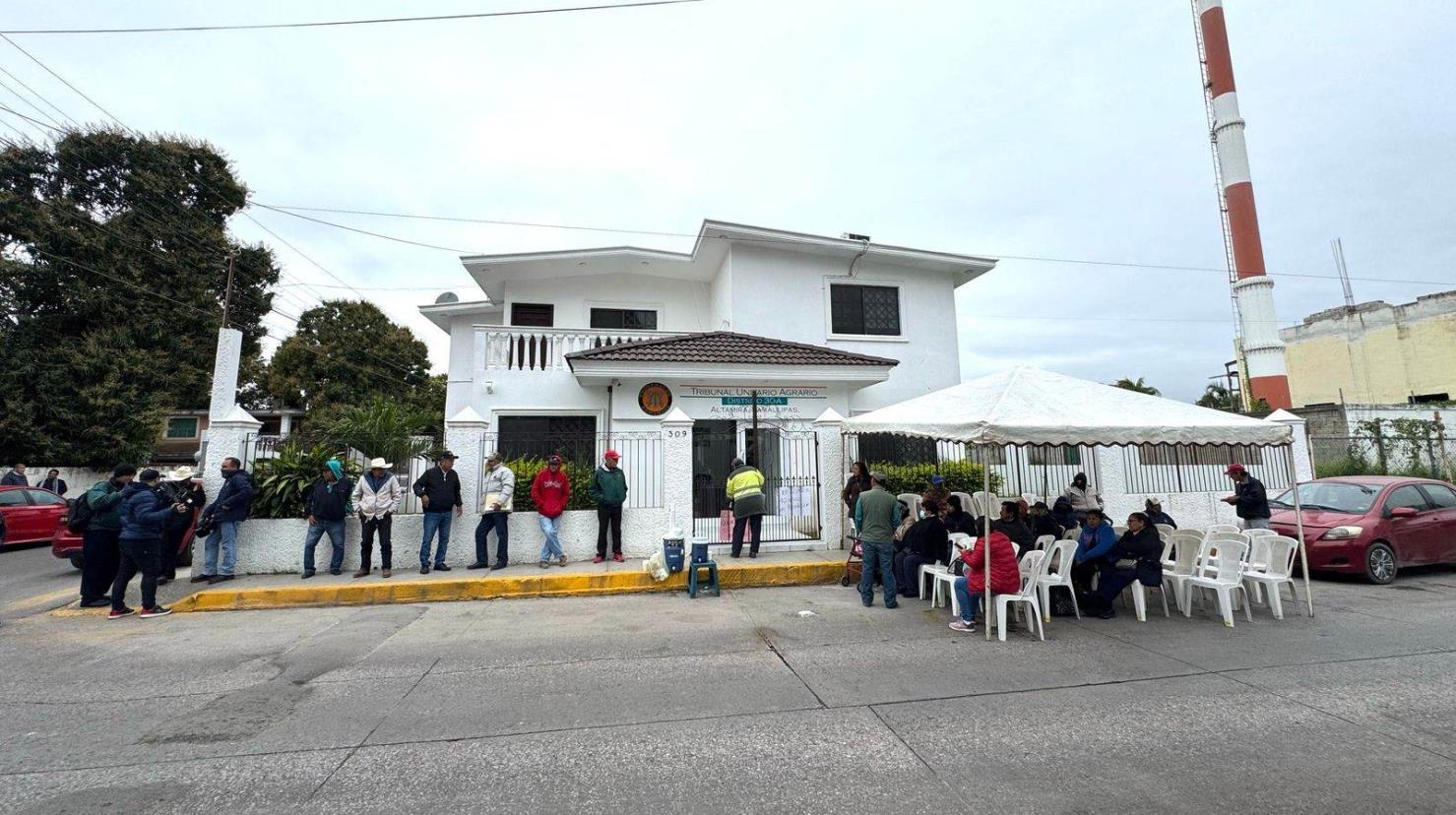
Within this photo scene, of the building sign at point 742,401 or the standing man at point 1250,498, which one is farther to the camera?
the building sign at point 742,401

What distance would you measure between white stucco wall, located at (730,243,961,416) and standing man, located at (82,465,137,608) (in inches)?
416

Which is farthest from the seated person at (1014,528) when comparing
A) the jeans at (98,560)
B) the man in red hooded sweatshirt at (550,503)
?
the jeans at (98,560)

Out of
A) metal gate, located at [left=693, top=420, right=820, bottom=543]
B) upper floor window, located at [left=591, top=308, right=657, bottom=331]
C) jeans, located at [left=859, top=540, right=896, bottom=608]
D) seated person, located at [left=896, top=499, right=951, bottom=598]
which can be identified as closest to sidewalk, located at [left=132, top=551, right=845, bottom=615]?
metal gate, located at [left=693, top=420, right=820, bottom=543]

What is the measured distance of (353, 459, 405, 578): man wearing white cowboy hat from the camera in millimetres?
8297

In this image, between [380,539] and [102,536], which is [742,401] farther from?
[102,536]

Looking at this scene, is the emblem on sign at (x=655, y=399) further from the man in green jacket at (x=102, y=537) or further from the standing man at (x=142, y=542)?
the man in green jacket at (x=102, y=537)

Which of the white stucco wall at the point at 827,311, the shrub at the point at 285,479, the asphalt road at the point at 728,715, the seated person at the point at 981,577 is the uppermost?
the white stucco wall at the point at 827,311

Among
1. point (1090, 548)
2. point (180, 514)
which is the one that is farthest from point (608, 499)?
point (1090, 548)

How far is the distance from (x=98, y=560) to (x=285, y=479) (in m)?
2.06

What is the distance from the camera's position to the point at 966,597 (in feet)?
20.1

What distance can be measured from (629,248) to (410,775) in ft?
39.9

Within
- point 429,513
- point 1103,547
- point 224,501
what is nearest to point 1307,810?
point 1103,547

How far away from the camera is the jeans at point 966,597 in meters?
6.11

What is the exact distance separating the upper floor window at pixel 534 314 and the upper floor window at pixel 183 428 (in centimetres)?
1907
